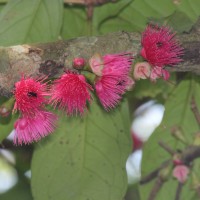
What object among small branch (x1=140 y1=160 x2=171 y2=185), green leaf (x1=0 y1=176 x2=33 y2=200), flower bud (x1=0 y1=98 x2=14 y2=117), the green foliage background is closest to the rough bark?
flower bud (x1=0 y1=98 x2=14 y2=117)

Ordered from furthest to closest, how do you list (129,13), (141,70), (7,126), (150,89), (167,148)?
(150,89) → (129,13) → (167,148) → (7,126) → (141,70)

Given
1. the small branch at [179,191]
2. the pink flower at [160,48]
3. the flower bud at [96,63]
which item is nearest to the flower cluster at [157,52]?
the pink flower at [160,48]

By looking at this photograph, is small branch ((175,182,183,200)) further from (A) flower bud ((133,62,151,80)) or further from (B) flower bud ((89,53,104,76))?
(B) flower bud ((89,53,104,76))

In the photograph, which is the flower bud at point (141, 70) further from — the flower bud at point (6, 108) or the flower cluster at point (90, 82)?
the flower bud at point (6, 108)

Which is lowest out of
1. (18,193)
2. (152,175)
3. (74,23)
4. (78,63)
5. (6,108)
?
(18,193)

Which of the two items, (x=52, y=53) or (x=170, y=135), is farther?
(x=170, y=135)

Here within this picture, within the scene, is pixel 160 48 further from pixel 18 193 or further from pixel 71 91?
pixel 18 193

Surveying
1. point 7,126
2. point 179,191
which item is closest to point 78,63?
point 7,126
